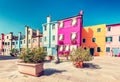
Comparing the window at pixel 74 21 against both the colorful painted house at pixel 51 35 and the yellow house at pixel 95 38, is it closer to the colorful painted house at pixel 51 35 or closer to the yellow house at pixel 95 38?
the yellow house at pixel 95 38

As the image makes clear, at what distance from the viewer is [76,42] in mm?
30141

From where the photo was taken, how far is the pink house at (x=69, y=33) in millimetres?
29781

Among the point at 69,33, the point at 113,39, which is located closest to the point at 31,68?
the point at 69,33

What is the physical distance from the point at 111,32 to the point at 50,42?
17700 mm

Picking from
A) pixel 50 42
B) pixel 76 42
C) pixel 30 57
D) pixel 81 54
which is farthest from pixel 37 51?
pixel 50 42

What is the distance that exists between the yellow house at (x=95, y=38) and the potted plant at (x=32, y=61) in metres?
24.6

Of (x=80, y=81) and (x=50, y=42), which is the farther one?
(x=50, y=42)

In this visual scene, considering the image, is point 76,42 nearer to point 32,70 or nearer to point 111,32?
point 111,32

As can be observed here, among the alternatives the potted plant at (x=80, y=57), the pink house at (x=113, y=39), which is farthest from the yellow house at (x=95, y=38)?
the potted plant at (x=80, y=57)

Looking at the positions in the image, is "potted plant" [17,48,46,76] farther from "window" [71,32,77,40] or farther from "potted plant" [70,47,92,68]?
"window" [71,32,77,40]

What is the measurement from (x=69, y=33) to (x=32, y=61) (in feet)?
77.9

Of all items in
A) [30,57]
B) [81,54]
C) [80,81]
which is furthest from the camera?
[81,54]

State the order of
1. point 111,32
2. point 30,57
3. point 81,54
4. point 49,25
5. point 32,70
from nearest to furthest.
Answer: point 32,70
point 30,57
point 81,54
point 111,32
point 49,25

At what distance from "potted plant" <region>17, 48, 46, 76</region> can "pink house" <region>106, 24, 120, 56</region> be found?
24952mm
